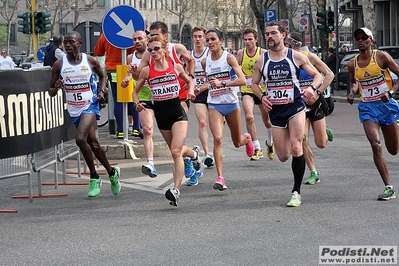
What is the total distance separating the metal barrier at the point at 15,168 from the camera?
10.6 metres

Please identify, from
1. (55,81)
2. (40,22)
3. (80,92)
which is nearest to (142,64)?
(80,92)

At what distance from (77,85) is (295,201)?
2960 mm

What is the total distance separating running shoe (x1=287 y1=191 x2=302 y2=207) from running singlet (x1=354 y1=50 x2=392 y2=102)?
1426 mm

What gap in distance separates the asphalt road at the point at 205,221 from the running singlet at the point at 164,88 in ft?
3.40

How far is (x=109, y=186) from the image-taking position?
1201cm

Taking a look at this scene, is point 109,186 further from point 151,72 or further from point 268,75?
point 268,75

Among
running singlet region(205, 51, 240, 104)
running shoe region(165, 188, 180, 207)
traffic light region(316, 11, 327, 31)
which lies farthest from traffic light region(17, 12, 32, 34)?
running shoe region(165, 188, 180, 207)

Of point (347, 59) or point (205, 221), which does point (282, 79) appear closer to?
point (205, 221)

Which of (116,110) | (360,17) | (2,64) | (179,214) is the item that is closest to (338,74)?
(2,64)

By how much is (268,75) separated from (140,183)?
109 inches

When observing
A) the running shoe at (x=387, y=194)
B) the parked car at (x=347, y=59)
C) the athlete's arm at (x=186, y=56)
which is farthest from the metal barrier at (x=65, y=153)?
the parked car at (x=347, y=59)

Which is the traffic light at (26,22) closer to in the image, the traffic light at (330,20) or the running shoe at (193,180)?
the traffic light at (330,20)

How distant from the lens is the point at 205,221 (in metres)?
9.07

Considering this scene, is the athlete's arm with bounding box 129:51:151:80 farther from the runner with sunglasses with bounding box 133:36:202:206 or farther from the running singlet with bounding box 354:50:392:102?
the running singlet with bounding box 354:50:392:102
